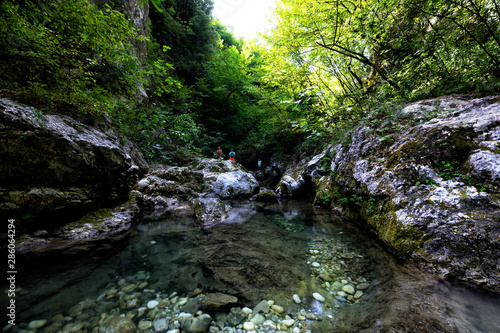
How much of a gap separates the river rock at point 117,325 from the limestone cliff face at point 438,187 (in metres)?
3.44

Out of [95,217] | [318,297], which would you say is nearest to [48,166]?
[95,217]

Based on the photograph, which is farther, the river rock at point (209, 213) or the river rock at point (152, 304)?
the river rock at point (209, 213)

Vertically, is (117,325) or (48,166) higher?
(48,166)

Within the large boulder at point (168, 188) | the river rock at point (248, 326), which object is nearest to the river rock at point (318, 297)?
the river rock at point (248, 326)

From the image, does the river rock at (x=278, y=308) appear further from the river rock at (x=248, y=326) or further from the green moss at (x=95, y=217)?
the green moss at (x=95, y=217)

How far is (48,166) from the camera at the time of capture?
3.26 metres

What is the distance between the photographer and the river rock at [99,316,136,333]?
1583 millimetres

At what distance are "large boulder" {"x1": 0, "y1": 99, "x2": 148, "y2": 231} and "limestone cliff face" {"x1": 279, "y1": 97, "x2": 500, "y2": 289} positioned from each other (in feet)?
19.5

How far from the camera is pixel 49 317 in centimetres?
167

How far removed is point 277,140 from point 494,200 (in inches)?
437

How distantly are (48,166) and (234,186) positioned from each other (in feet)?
20.0

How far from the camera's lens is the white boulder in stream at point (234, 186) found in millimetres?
8238

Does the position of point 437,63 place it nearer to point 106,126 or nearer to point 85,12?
point 85,12

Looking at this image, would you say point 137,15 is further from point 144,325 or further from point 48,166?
point 144,325
